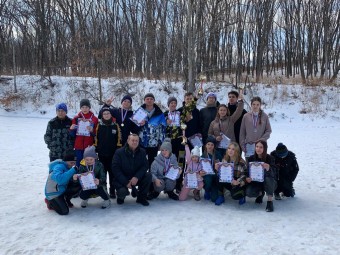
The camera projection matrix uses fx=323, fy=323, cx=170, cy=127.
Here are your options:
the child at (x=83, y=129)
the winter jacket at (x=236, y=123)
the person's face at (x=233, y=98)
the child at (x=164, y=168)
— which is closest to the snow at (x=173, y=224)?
the child at (x=164, y=168)

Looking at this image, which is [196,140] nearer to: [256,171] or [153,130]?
[153,130]

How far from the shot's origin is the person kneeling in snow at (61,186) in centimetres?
509

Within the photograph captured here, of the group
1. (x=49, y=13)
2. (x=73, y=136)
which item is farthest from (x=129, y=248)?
(x=49, y=13)

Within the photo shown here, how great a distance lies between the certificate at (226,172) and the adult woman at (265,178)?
0.29 metres

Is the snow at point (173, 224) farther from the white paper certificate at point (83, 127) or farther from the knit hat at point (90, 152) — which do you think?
the white paper certificate at point (83, 127)

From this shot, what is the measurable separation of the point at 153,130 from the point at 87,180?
5.35 ft

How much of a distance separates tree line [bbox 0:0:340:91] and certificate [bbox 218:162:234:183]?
55.1ft

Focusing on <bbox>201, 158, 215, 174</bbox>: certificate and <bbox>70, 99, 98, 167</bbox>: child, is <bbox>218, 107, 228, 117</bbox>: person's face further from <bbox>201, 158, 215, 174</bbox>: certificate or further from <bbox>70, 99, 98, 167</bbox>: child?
<bbox>70, 99, 98, 167</bbox>: child

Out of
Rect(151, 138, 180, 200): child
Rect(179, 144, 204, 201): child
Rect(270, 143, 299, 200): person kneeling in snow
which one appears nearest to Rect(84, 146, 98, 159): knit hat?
Rect(151, 138, 180, 200): child


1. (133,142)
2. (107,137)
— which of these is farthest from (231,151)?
(107,137)

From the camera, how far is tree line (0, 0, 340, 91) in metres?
23.2

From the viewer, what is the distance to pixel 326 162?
8617 mm

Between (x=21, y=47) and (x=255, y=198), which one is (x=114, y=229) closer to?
(x=255, y=198)

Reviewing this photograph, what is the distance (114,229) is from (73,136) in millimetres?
2157
